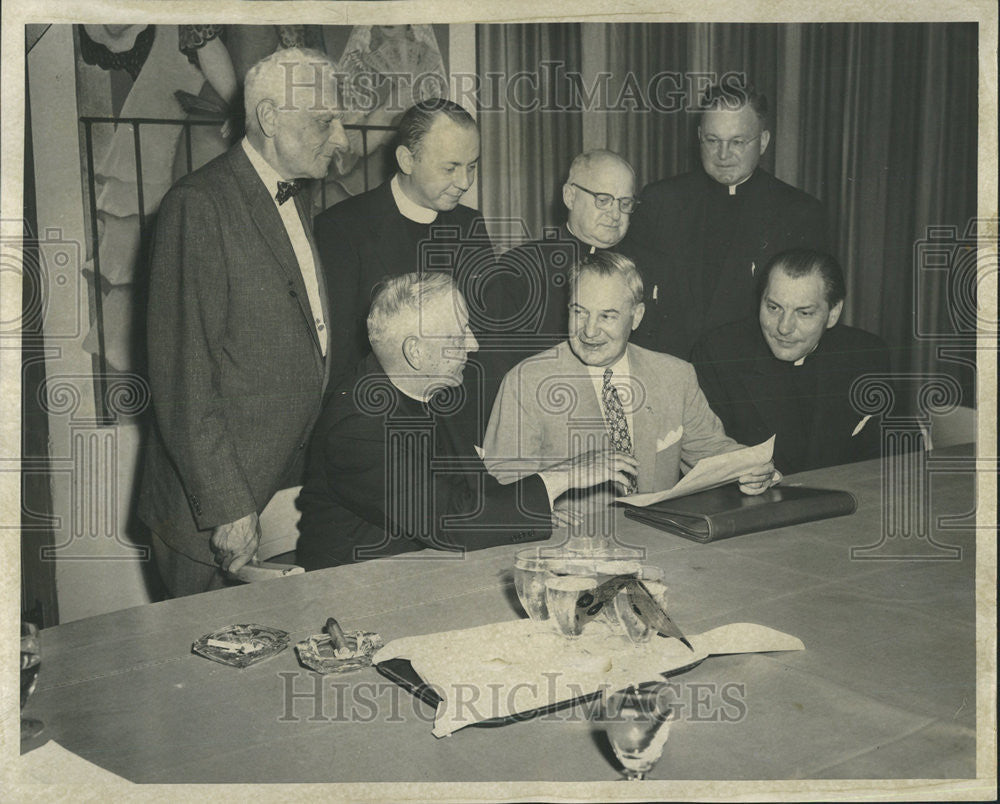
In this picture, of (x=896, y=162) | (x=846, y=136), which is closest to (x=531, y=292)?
(x=846, y=136)

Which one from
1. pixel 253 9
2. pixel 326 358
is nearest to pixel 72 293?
pixel 326 358

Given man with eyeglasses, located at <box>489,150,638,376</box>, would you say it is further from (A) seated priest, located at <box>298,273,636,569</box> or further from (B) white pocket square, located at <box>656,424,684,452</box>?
(B) white pocket square, located at <box>656,424,684,452</box>

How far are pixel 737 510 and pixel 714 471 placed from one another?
1.16 ft

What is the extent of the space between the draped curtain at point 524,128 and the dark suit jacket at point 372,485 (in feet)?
1.83

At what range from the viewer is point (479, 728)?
1.79 metres

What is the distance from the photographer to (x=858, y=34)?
2.89 metres

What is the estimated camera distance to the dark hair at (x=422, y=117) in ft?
9.03

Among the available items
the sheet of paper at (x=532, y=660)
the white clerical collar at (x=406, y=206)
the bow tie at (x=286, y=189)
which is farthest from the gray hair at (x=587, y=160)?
the sheet of paper at (x=532, y=660)

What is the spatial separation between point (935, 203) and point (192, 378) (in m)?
2.12

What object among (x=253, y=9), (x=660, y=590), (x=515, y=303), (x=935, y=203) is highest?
(x=253, y=9)

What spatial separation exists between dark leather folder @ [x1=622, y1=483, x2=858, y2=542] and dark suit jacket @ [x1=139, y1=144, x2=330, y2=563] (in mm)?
979

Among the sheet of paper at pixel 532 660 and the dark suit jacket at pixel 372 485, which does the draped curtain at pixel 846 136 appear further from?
the sheet of paper at pixel 532 660

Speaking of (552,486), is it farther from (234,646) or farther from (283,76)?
(283,76)

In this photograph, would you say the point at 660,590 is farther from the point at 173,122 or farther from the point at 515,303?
the point at 173,122
